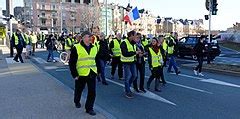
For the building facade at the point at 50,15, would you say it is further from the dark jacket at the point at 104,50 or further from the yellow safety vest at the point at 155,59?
the yellow safety vest at the point at 155,59

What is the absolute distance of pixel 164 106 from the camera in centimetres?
866

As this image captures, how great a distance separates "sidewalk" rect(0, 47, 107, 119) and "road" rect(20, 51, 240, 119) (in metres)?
0.80

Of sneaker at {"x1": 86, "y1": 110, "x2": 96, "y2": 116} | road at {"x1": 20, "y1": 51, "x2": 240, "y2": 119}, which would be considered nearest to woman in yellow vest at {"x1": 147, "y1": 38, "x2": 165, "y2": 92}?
road at {"x1": 20, "y1": 51, "x2": 240, "y2": 119}

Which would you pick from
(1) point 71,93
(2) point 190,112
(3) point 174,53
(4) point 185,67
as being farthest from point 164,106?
(4) point 185,67

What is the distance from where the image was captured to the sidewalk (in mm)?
7363

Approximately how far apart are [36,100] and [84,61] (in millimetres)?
2079

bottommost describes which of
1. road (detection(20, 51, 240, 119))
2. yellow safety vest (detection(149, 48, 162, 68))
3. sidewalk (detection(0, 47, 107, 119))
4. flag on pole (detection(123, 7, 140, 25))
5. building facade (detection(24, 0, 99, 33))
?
road (detection(20, 51, 240, 119))

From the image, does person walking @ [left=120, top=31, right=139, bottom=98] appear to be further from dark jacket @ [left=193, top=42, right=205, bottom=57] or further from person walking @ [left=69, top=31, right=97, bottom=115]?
dark jacket @ [left=193, top=42, right=205, bottom=57]

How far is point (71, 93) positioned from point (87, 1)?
1782cm

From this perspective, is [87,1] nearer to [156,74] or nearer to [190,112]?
[156,74]

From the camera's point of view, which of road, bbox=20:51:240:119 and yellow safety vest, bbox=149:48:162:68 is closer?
road, bbox=20:51:240:119

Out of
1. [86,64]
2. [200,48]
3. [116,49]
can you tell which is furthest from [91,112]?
[200,48]

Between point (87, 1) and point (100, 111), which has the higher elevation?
point (87, 1)

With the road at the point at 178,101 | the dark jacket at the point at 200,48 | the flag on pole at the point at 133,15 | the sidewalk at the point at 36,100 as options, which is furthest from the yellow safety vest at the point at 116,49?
the flag on pole at the point at 133,15
